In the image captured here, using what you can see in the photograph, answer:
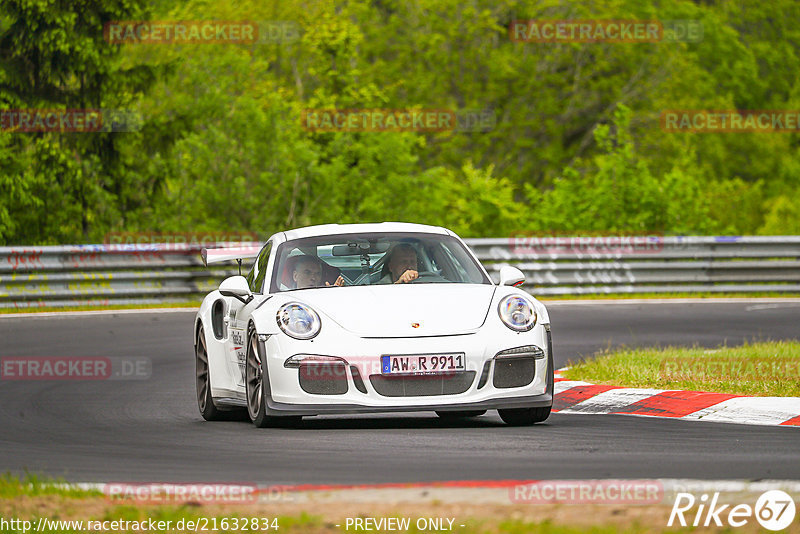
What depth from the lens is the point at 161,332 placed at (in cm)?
1825

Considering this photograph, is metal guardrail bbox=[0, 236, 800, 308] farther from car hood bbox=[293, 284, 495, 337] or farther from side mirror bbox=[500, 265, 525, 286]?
car hood bbox=[293, 284, 495, 337]

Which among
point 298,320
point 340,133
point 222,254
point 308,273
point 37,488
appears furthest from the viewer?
point 340,133

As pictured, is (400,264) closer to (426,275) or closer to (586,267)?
(426,275)

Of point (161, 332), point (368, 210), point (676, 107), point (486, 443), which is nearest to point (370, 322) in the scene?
point (486, 443)

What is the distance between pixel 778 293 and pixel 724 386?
1429 cm

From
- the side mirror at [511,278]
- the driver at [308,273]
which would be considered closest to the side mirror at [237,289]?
the driver at [308,273]

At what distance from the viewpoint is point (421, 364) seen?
8.79 m

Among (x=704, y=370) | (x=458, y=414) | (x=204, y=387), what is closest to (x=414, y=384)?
(x=458, y=414)

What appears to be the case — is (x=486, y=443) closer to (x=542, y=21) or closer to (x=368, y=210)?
(x=368, y=210)

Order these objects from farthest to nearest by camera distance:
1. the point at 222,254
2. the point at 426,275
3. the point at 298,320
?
the point at 222,254 → the point at 426,275 → the point at 298,320

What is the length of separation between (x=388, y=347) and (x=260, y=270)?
1932 mm

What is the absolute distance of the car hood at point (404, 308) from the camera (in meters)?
8.88

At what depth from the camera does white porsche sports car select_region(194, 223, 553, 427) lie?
8797 mm

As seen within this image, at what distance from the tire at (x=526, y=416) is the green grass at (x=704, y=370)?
Answer: 1.76 meters
